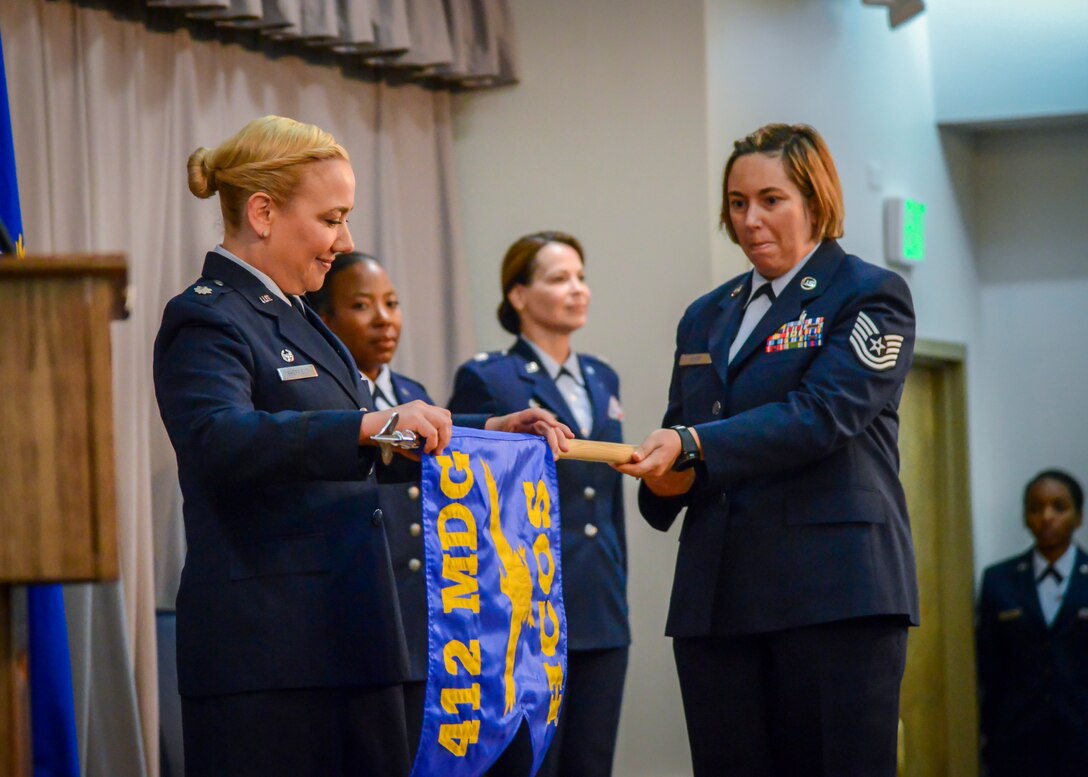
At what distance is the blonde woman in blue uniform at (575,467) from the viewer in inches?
143

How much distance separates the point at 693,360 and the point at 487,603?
619 millimetres

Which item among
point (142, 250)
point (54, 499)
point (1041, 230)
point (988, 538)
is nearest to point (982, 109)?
point (1041, 230)

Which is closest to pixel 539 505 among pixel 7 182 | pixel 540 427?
pixel 540 427

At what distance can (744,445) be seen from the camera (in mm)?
2432

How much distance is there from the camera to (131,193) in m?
4.03

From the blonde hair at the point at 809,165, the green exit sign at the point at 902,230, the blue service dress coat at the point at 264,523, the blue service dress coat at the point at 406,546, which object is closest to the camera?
the blue service dress coat at the point at 264,523

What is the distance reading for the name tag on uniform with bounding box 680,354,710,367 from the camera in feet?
8.76

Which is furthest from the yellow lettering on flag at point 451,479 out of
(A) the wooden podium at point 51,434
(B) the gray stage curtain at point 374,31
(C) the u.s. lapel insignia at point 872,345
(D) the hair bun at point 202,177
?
(B) the gray stage curtain at point 374,31

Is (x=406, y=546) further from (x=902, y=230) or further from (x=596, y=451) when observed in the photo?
(x=902, y=230)

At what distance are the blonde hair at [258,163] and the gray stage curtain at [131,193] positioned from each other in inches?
50.4

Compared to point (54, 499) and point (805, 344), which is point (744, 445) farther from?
point (54, 499)

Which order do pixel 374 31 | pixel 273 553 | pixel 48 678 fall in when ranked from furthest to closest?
1. pixel 374 31
2. pixel 48 678
3. pixel 273 553

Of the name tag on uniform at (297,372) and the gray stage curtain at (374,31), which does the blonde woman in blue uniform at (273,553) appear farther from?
the gray stage curtain at (374,31)

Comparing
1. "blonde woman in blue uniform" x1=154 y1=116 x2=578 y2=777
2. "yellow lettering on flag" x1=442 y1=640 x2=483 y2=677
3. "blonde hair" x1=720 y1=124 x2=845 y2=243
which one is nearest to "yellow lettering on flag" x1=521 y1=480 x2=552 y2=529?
"yellow lettering on flag" x1=442 y1=640 x2=483 y2=677
